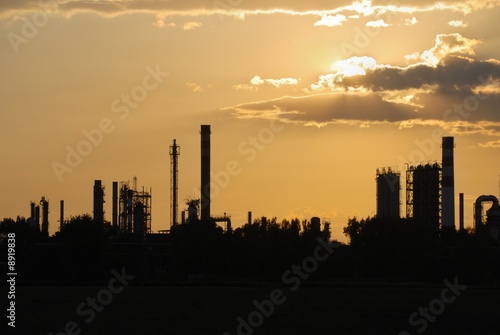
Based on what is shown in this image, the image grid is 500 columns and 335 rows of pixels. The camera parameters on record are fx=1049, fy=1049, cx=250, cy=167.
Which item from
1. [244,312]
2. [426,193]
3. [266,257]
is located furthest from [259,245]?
[244,312]

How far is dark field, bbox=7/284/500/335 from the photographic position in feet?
114

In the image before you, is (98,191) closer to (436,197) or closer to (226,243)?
(226,243)

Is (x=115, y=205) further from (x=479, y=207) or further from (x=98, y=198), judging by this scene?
(x=479, y=207)

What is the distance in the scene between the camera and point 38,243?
91.0m

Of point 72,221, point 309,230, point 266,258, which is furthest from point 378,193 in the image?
point 72,221

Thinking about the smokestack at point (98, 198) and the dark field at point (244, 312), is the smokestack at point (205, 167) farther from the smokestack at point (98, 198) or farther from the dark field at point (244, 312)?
the dark field at point (244, 312)

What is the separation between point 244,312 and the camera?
41562 mm

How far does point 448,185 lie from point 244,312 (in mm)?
57544

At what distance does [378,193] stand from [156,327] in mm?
78926

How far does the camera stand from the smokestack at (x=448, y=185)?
3780 inches

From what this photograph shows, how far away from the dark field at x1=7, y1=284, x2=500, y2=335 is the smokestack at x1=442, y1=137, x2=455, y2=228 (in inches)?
1455

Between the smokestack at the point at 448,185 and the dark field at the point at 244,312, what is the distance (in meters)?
37.0

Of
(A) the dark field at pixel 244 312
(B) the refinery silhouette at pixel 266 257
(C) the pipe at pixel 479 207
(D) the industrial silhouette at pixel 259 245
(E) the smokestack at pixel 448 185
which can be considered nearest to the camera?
(A) the dark field at pixel 244 312

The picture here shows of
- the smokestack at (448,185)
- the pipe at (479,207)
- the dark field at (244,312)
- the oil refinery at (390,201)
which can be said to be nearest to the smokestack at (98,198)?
the oil refinery at (390,201)
